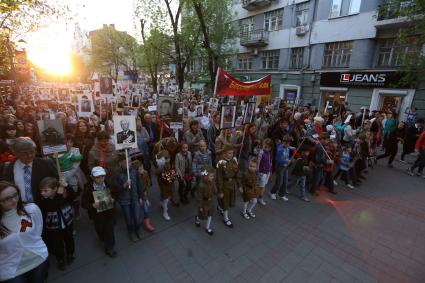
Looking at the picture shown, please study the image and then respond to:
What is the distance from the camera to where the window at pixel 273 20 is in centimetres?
2141

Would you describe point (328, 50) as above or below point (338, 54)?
above

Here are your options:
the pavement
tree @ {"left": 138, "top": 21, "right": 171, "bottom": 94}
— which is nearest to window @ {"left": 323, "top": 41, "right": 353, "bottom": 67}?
tree @ {"left": 138, "top": 21, "right": 171, "bottom": 94}

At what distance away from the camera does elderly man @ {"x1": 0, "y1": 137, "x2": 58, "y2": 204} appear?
116 inches

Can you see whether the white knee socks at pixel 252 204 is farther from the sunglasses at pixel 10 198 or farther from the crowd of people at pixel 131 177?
the sunglasses at pixel 10 198

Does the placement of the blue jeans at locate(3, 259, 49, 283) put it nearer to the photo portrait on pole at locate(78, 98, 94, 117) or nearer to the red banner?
the red banner

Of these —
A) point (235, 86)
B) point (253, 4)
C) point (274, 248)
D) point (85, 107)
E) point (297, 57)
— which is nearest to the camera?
point (274, 248)

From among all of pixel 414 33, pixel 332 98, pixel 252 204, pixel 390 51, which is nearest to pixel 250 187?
pixel 252 204

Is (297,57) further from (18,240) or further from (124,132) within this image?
(18,240)

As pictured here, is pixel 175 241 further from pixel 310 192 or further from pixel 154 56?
pixel 154 56

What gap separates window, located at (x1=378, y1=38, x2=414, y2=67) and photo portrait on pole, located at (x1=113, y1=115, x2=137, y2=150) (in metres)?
17.5

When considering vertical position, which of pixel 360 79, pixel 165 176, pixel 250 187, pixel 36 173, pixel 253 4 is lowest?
pixel 250 187

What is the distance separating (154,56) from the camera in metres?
21.3

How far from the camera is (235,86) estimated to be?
5945mm

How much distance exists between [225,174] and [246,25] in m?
24.6
